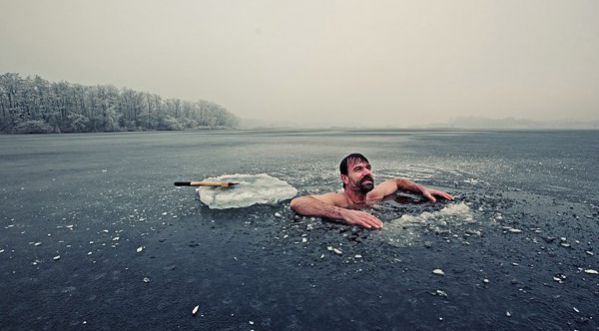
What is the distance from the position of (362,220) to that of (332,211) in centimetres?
84

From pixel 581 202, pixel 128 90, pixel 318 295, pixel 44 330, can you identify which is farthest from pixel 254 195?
pixel 128 90

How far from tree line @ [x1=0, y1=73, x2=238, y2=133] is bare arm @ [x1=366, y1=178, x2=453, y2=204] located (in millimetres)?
101454

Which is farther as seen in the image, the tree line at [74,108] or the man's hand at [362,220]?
the tree line at [74,108]

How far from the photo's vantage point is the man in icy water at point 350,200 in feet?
21.2

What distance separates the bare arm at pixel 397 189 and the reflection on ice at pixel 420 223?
894mm

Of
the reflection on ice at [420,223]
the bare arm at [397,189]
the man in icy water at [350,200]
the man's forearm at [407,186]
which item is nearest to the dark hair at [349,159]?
the man in icy water at [350,200]

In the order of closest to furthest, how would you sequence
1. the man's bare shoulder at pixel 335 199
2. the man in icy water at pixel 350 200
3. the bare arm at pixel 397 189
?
the man in icy water at pixel 350 200 → the man's bare shoulder at pixel 335 199 → the bare arm at pixel 397 189

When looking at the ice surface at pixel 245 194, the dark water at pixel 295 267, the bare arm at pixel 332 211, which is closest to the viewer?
the dark water at pixel 295 267

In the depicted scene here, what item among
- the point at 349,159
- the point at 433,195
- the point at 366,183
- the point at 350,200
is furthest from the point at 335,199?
the point at 433,195

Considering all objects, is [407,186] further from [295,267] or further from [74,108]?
[74,108]

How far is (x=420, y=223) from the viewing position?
652 cm

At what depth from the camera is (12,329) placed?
10.2 feet

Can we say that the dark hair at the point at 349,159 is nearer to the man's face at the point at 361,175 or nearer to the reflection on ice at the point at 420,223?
the man's face at the point at 361,175

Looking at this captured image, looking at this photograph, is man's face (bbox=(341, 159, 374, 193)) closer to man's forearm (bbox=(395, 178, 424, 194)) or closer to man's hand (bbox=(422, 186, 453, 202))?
man's hand (bbox=(422, 186, 453, 202))
